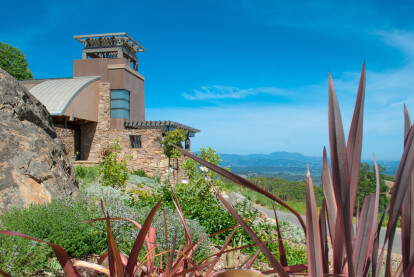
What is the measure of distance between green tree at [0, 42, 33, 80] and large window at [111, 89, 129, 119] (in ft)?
37.0

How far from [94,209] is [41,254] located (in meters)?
0.77

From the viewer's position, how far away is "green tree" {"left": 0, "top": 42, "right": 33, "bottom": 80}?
861 inches

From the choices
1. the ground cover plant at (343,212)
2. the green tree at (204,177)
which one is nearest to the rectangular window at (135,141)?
the green tree at (204,177)

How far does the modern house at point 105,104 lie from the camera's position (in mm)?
14070

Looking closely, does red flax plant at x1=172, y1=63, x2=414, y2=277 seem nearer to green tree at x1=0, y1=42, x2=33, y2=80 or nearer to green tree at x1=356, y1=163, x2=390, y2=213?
green tree at x1=356, y1=163, x2=390, y2=213

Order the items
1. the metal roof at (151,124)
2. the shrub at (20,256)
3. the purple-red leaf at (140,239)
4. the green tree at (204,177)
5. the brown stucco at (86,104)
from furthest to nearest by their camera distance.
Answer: the metal roof at (151,124), the brown stucco at (86,104), the green tree at (204,177), the shrub at (20,256), the purple-red leaf at (140,239)

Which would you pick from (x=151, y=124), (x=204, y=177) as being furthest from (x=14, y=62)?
(x=204, y=177)

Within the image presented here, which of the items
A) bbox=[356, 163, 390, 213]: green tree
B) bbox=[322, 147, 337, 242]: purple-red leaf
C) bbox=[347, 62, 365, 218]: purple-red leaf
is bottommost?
bbox=[356, 163, 390, 213]: green tree

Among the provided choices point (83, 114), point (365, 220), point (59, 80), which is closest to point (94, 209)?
point (365, 220)

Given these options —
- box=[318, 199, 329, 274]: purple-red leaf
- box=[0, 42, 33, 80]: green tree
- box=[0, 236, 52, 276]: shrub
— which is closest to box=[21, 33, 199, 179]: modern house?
box=[0, 42, 33, 80]: green tree

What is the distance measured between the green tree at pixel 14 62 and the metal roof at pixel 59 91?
817 centimetres

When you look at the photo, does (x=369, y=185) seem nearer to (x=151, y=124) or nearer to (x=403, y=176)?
(x=151, y=124)

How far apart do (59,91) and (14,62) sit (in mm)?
11535

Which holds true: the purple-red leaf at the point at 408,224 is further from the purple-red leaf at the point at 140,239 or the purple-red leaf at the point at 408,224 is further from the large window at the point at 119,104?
the large window at the point at 119,104
